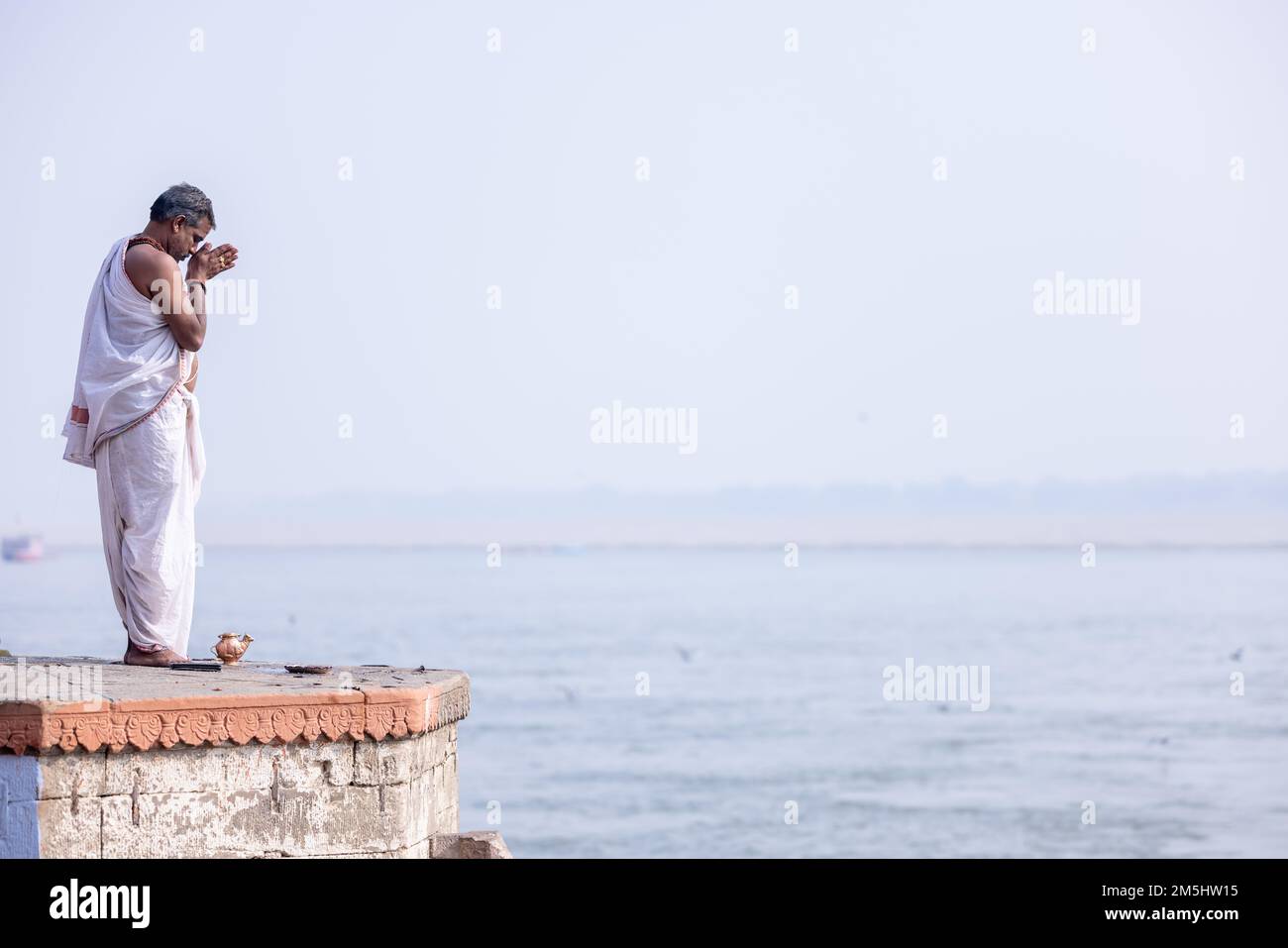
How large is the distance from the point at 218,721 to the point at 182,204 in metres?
2.54

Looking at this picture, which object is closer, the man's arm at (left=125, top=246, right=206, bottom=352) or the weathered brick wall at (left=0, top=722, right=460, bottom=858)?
the weathered brick wall at (left=0, top=722, right=460, bottom=858)

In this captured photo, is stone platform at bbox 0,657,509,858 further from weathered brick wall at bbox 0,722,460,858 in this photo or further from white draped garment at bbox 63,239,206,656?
white draped garment at bbox 63,239,206,656

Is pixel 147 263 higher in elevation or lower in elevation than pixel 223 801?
higher

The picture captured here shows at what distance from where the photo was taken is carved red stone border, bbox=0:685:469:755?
507cm

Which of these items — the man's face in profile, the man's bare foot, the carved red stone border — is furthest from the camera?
the man's face in profile

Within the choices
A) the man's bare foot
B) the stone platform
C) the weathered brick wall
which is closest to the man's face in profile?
the man's bare foot

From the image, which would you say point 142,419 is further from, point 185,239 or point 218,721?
point 218,721

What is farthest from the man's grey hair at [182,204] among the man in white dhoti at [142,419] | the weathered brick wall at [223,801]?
the weathered brick wall at [223,801]

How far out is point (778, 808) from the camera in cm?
3631

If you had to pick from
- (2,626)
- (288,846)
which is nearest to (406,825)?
(288,846)

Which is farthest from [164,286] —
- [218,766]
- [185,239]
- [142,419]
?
[218,766]

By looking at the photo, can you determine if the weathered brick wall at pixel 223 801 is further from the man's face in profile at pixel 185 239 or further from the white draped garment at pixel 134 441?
the man's face in profile at pixel 185 239

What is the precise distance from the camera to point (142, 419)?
21.6ft
